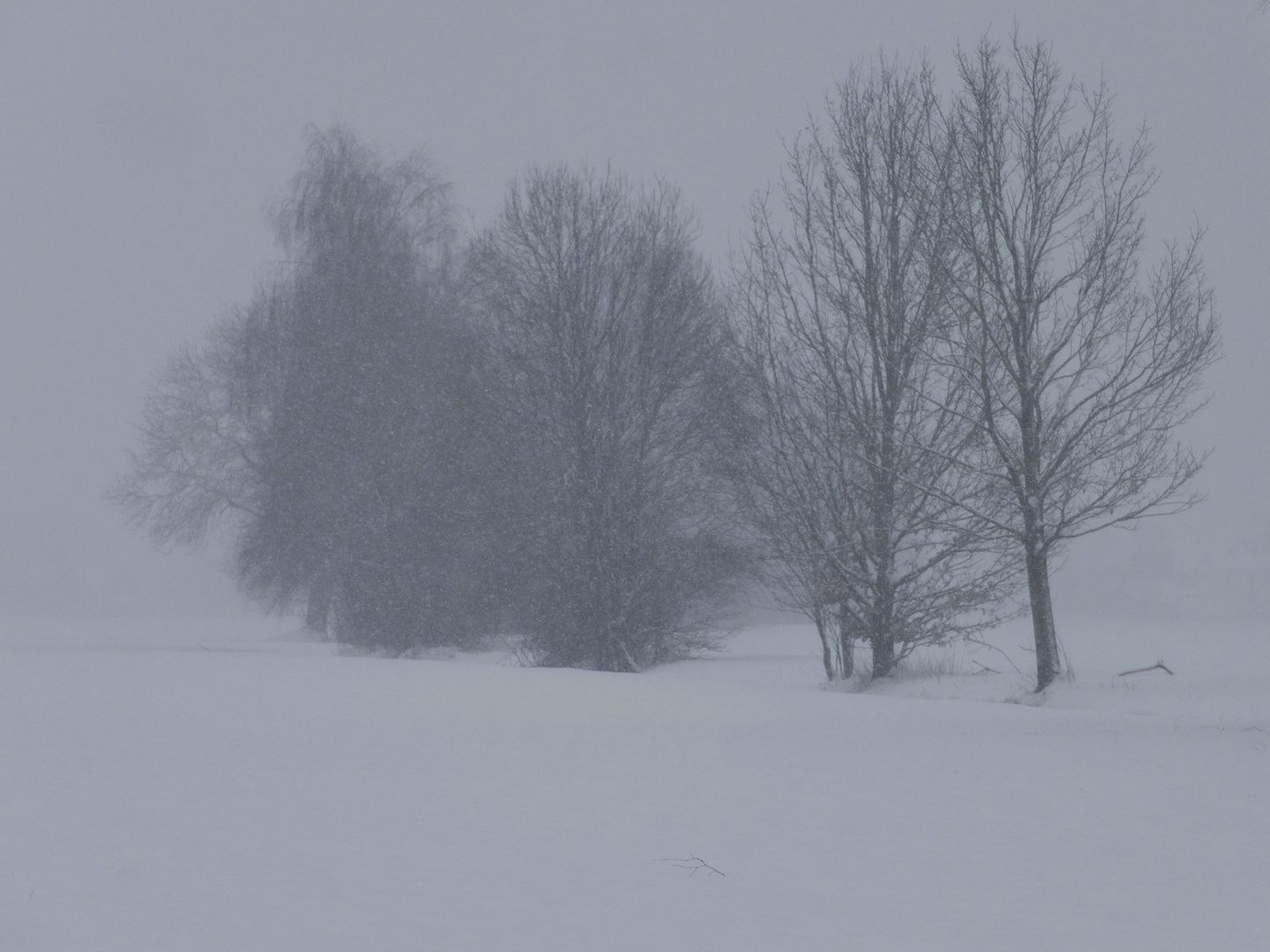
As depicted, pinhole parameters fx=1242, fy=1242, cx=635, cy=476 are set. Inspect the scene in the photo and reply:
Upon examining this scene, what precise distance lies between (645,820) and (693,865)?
1.42m

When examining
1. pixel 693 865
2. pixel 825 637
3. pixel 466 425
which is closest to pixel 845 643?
pixel 825 637

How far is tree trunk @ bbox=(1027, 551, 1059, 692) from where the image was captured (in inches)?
644

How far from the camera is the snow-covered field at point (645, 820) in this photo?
5.88 meters

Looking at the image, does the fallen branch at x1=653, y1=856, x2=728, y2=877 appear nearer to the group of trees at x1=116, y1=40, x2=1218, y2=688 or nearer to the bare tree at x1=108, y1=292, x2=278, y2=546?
the group of trees at x1=116, y1=40, x2=1218, y2=688

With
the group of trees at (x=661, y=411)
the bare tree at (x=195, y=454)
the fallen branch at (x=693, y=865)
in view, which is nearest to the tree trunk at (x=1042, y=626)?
the group of trees at (x=661, y=411)

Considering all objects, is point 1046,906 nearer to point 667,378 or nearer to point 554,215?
point 667,378

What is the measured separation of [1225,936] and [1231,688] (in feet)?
34.8

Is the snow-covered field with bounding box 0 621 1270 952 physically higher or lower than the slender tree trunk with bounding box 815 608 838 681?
lower

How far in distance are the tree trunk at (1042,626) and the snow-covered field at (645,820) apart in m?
0.34

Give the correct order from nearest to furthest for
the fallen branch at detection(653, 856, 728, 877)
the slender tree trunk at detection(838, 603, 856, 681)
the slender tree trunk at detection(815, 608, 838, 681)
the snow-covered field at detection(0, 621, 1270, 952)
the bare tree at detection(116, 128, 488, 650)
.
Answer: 1. the snow-covered field at detection(0, 621, 1270, 952)
2. the fallen branch at detection(653, 856, 728, 877)
3. the slender tree trunk at detection(838, 603, 856, 681)
4. the slender tree trunk at detection(815, 608, 838, 681)
5. the bare tree at detection(116, 128, 488, 650)

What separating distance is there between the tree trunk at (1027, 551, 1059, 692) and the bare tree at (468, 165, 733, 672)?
8.43m

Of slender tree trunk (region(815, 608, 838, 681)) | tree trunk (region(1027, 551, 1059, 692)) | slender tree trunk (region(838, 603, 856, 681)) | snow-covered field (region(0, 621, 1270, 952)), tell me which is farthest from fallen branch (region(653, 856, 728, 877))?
slender tree trunk (region(815, 608, 838, 681))

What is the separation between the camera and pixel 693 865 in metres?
7.20

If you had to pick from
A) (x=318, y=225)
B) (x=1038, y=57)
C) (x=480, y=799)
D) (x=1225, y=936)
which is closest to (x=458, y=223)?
(x=318, y=225)
